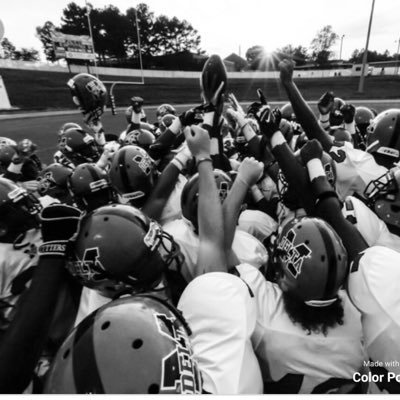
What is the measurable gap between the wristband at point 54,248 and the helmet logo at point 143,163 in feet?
4.39

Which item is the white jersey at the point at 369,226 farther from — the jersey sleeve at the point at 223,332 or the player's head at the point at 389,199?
the jersey sleeve at the point at 223,332

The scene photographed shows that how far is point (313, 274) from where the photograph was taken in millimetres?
1656

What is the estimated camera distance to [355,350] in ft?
5.32

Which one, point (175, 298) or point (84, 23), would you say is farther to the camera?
point (84, 23)

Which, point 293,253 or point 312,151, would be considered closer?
point 293,253

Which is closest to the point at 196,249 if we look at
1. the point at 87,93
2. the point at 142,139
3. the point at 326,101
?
the point at 87,93

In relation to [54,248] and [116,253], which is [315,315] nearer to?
[116,253]

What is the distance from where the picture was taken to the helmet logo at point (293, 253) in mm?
1721

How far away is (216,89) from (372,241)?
2.25 meters

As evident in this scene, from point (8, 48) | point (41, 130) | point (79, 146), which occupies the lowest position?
point (41, 130)

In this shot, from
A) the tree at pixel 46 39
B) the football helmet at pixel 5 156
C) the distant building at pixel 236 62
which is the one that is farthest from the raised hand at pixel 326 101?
the tree at pixel 46 39

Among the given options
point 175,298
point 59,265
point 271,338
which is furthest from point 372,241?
point 59,265

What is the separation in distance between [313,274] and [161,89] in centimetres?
4350

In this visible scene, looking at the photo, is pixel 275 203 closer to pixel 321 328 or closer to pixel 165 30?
pixel 321 328
